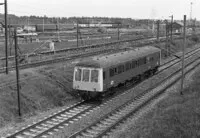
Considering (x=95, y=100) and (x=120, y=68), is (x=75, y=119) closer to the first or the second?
(x=95, y=100)

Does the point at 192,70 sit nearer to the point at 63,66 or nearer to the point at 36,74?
the point at 63,66

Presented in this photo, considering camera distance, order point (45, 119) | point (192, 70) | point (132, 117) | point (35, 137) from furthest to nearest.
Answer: point (192, 70), point (132, 117), point (45, 119), point (35, 137)

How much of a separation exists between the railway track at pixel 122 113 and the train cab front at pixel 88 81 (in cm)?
237

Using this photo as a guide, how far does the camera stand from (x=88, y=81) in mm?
22672

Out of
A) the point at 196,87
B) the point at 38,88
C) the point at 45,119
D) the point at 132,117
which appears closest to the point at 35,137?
the point at 45,119

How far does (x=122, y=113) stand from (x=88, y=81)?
3.94 m

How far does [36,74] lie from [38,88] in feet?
7.73

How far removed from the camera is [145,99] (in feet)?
77.7

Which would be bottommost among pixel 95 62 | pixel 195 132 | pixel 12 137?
pixel 12 137

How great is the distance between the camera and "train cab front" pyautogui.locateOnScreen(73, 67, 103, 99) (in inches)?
Result: 877

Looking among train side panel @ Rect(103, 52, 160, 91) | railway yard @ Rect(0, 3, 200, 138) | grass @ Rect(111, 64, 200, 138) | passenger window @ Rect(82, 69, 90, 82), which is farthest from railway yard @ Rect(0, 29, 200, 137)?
passenger window @ Rect(82, 69, 90, 82)

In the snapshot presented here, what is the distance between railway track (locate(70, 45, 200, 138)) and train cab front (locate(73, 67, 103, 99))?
2.37 m

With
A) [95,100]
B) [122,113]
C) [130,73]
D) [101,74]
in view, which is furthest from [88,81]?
[130,73]

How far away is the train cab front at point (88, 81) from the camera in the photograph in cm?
2227
